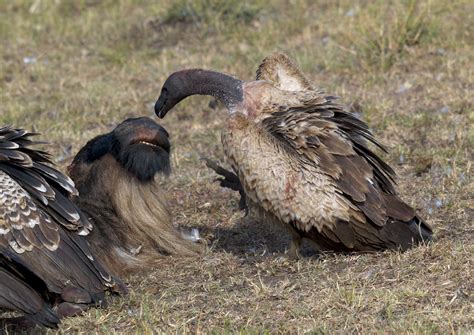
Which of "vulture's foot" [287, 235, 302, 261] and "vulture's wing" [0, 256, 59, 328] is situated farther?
"vulture's foot" [287, 235, 302, 261]

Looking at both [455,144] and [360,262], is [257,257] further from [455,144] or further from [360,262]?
[455,144]

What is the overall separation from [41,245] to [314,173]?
4.73ft

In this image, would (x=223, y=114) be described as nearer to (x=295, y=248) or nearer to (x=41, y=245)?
(x=295, y=248)

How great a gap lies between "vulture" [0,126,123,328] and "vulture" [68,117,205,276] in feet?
1.93

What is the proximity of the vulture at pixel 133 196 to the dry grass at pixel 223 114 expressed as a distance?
0.54 feet

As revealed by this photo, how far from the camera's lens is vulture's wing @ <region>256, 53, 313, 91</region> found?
19.7 feet

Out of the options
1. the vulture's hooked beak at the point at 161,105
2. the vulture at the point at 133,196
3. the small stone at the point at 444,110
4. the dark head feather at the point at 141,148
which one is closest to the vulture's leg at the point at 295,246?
the vulture at the point at 133,196

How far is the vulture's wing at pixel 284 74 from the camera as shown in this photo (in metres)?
6.02

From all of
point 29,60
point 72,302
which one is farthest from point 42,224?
point 29,60

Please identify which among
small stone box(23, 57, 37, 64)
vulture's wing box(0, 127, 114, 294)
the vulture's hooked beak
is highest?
the vulture's hooked beak

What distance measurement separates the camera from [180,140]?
7.73 meters

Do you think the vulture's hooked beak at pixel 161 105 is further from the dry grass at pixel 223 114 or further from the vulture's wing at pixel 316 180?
the dry grass at pixel 223 114

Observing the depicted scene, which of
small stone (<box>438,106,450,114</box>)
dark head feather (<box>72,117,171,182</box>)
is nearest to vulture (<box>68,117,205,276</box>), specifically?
dark head feather (<box>72,117,171,182</box>)

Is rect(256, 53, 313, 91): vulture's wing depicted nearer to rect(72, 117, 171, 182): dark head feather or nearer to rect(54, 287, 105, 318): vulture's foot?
rect(72, 117, 171, 182): dark head feather
